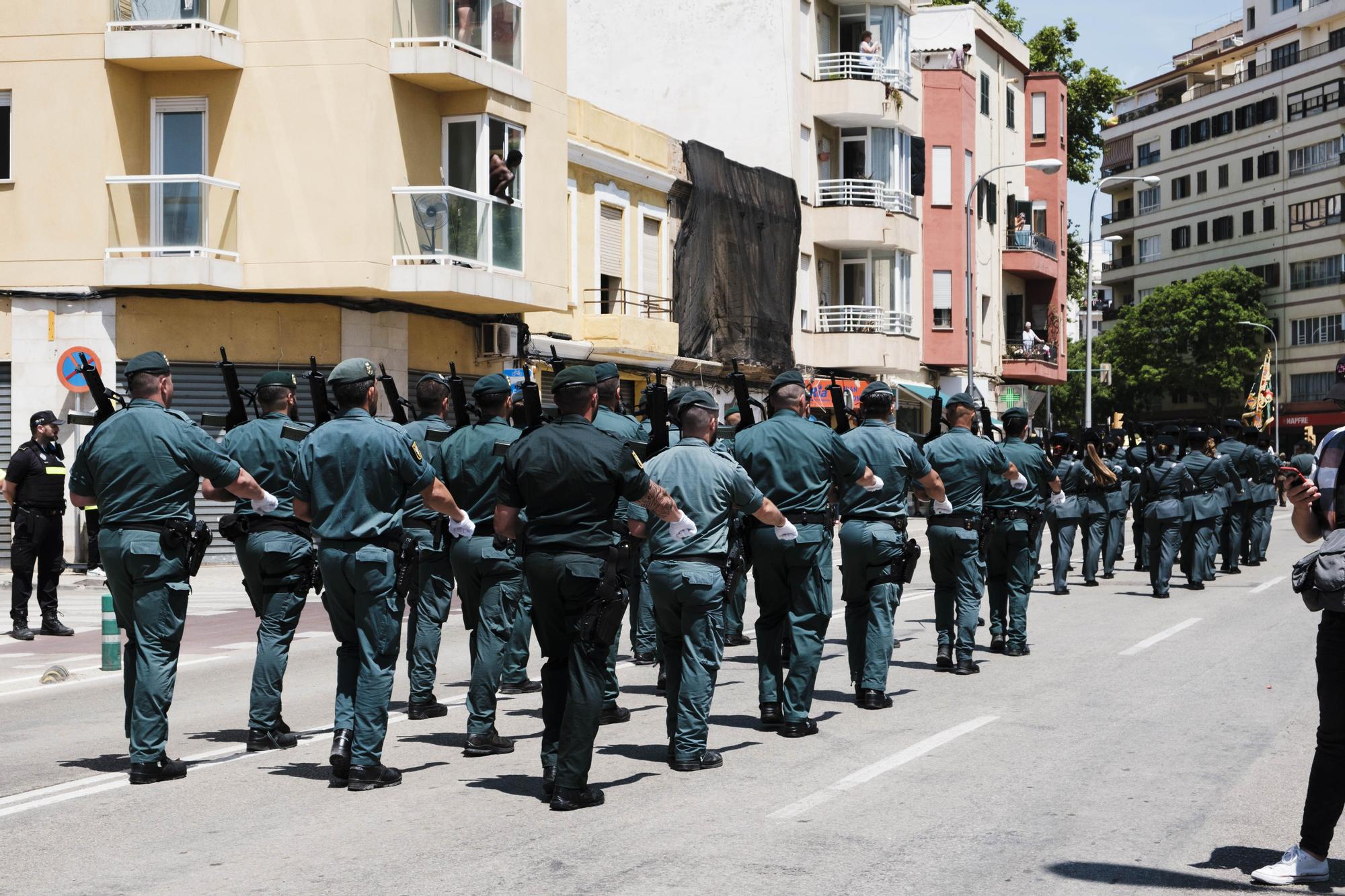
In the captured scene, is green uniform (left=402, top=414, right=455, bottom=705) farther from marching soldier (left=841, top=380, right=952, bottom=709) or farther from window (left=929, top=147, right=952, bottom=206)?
window (left=929, top=147, right=952, bottom=206)

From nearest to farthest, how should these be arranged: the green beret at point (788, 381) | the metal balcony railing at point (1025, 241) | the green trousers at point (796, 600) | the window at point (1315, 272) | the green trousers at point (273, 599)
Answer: the green trousers at point (273, 599) → the green trousers at point (796, 600) → the green beret at point (788, 381) → the metal balcony railing at point (1025, 241) → the window at point (1315, 272)

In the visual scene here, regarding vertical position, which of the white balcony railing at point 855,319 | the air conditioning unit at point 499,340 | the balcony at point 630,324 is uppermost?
the white balcony railing at point 855,319

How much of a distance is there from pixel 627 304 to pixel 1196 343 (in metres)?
52.2

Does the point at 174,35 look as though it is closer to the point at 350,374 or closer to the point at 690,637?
the point at 350,374

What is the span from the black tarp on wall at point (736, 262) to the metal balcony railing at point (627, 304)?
64 centimetres

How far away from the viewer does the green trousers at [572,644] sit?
297 inches

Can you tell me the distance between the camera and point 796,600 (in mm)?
9688

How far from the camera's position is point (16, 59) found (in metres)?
24.0

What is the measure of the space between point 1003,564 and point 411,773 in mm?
6850

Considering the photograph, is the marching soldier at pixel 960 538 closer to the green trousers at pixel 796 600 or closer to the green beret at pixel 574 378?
the green trousers at pixel 796 600

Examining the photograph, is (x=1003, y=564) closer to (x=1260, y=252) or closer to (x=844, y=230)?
(x=844, y=230)

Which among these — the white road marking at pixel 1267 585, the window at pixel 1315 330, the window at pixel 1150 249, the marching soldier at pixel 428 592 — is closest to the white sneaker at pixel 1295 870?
the marching soldier at pixel 428 592

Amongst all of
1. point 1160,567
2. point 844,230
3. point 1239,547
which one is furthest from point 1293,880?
point 844,230

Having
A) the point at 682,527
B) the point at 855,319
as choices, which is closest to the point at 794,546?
the point at 682,527
